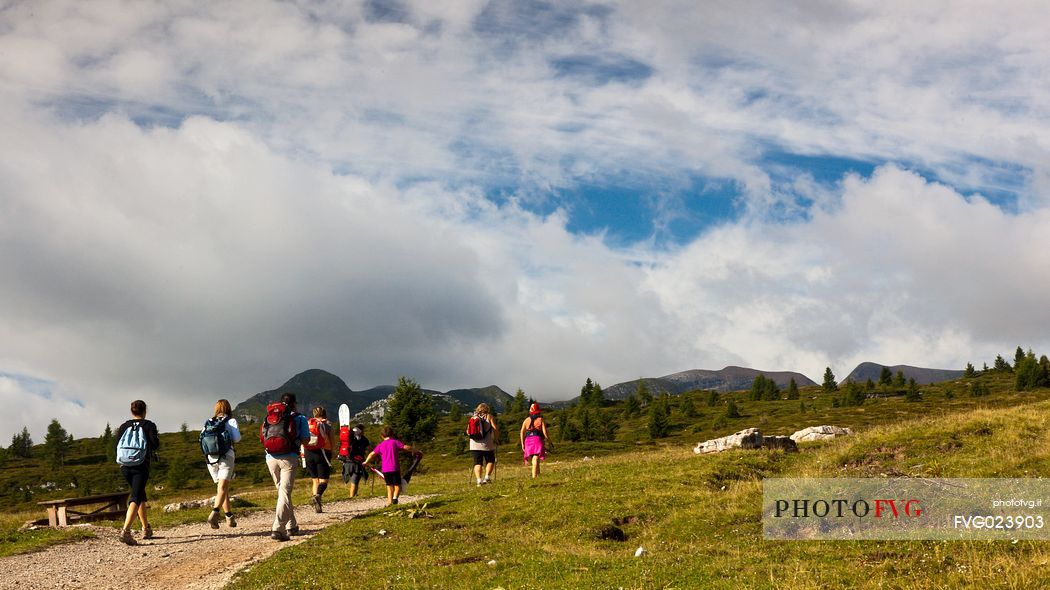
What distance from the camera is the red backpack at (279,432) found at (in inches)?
683

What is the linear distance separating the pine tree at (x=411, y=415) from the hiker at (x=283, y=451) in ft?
205

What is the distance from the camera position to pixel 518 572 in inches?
495

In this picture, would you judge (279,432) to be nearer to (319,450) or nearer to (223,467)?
(223,467)

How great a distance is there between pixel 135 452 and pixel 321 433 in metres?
6.15

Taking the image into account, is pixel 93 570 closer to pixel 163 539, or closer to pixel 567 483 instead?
pixel 163 539

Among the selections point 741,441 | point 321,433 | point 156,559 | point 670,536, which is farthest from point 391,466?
point 741,441

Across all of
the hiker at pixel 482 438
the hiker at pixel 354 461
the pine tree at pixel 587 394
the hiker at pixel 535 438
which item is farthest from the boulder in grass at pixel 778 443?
the pine tree at pixel 587 394

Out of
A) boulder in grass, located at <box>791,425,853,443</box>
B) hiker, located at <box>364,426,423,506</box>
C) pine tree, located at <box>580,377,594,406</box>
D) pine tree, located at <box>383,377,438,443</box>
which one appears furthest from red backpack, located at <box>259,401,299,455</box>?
pine tree, located at <box>580,377,594,406</box>

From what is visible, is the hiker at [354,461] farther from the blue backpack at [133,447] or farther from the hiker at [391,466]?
the blue backpack at [133,447]

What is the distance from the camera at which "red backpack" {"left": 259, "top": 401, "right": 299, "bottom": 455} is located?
17.3 meters

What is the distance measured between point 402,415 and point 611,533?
66.2m

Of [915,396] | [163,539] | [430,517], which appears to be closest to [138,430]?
[163,539]

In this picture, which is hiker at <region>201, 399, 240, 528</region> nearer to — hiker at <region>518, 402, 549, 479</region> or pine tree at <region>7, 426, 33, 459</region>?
hiker at <region>518, 402, 549, 479</region>

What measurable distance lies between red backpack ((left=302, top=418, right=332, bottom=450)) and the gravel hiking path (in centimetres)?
229
